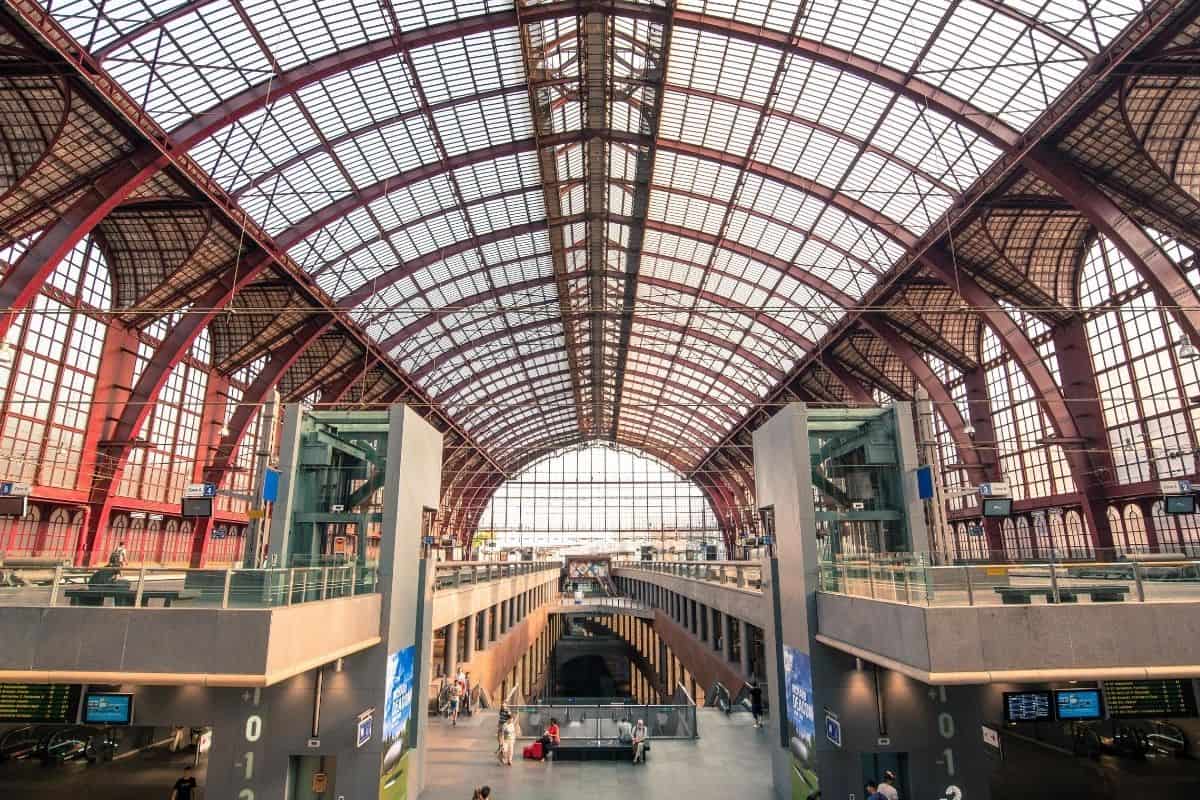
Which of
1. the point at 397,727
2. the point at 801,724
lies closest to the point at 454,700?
the point at 397,727

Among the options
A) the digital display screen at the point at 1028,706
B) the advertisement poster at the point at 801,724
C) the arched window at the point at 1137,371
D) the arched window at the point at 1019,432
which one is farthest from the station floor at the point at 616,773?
the arched window at the point at 1019,432

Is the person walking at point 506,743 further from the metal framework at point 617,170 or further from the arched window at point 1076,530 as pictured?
the arched window at point 1076,530

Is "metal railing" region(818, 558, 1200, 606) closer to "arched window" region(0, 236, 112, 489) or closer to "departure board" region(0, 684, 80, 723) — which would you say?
"departure board" region(0, 684, 80, 723)

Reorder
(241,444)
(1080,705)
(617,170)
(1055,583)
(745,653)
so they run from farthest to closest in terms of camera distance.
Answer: (241,444) → (617,170) → (745,653) → (1080,705) → (1055,583)

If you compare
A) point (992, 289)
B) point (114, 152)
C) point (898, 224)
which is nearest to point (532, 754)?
point (114, 152)

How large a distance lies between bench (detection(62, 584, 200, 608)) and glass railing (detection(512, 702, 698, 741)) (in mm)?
15114

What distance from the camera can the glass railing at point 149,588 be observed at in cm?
1101

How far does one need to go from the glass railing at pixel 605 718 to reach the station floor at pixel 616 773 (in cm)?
87

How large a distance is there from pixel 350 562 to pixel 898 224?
89.4 ft

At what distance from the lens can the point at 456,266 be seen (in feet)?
135

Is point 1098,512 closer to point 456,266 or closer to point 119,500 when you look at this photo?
point 456,266

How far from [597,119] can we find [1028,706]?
26.9 m

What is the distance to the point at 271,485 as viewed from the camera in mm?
15961

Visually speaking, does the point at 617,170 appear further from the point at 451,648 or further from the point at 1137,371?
the point at 1137,371
